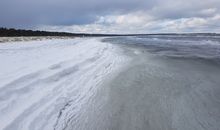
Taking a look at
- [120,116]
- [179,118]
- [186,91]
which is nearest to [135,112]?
[120,116]

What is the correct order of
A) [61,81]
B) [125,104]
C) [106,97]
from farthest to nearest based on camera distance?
[61,81]
[106,97]
[125,104]

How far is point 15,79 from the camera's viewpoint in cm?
785

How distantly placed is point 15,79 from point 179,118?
5507mm

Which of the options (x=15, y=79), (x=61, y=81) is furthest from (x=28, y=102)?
(x=61, y=81)

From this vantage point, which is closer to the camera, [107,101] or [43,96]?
[43,96]

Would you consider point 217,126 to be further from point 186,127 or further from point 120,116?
point 120,116

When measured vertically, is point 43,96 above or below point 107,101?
above

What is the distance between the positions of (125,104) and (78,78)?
356 centimetres

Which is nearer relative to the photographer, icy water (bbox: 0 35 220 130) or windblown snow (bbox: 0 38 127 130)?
windblown snow (bbox: 0 38 127 130)

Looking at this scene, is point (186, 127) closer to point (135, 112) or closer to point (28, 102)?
point (135, 112)

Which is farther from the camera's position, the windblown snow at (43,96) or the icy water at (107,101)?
the icy water at (107,101)

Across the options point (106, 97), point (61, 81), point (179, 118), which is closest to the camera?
point (179, 118)

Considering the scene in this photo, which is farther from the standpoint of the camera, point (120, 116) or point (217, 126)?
point (120, 116)

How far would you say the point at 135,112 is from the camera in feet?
19.8
